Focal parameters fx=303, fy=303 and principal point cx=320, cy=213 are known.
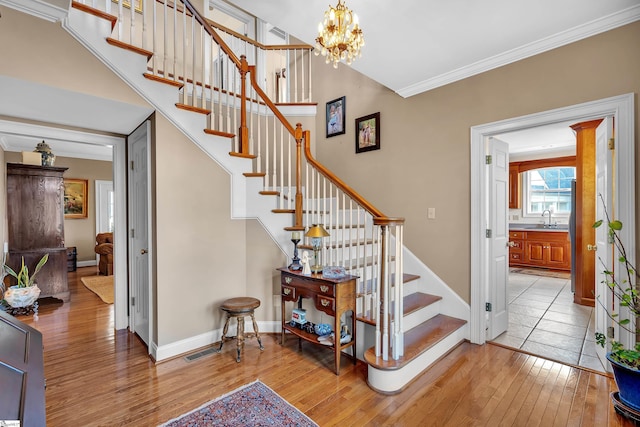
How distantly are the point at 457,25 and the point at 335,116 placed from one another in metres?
2.32

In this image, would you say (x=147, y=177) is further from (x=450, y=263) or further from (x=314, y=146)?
(x=450, y=263)

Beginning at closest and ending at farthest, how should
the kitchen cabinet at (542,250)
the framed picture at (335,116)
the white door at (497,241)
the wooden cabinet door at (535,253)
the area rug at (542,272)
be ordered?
the white door at (497,241)
the framed picture at (335,116)
the area rug at (542,272)
the kitchen cabinet at (542,250)
the wooden cabinet door at (535,253)

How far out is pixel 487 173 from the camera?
3070mm

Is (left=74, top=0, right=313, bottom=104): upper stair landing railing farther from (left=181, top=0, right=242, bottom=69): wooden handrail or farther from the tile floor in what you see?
the tile floor

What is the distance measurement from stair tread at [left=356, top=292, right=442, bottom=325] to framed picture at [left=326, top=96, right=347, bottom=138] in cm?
247

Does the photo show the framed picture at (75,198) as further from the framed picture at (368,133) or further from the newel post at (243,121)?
the framed picture at (368,133)

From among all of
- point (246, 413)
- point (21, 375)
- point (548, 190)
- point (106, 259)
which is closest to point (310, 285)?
point (246, 413)

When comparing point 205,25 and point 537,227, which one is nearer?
point 205,25

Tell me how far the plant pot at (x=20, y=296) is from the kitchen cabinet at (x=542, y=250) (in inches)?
316

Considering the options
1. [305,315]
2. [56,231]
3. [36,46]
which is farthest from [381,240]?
[56,231]

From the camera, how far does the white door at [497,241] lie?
3129 mm

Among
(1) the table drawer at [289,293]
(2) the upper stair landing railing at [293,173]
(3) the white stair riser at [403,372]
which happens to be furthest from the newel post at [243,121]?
(3) the white stair riser at [403,372]

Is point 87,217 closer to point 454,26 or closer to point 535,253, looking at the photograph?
point 454,26

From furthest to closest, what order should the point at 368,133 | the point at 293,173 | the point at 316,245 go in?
the point at 293,173 < the point at 368,133 < the point at 316,245
